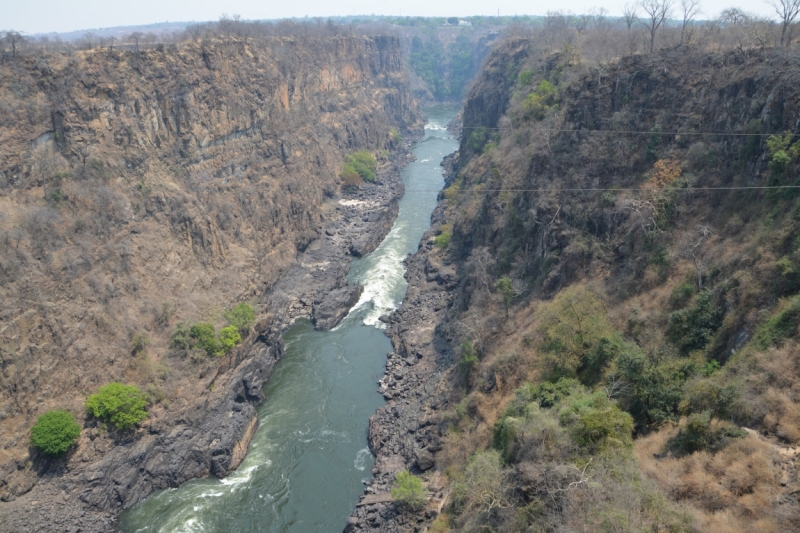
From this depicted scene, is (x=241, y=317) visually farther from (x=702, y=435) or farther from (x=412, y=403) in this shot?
(x=702, y=435)

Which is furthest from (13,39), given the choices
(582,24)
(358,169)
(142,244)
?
(582,24)

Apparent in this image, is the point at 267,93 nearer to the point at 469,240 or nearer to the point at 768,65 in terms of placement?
the point at 469,240

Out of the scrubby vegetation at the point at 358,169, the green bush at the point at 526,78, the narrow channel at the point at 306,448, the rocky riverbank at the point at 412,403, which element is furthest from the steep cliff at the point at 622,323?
the scrubby vegetation at the point at 358,169

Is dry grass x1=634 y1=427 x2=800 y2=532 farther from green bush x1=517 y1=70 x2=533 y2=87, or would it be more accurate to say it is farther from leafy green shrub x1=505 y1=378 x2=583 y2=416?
green bush x1=517 y1=70 x2=533 y2=87

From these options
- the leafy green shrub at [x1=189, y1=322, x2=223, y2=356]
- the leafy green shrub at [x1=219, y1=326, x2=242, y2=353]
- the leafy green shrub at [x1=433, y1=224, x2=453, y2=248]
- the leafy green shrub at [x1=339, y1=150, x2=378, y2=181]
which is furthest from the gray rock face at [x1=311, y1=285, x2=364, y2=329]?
the leafy green shrub at [x1=339, y1=150, x2=378, y2=181]

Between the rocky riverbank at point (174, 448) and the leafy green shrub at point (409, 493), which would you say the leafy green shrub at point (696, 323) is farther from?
the rocky riverbank at point (174, 448)
